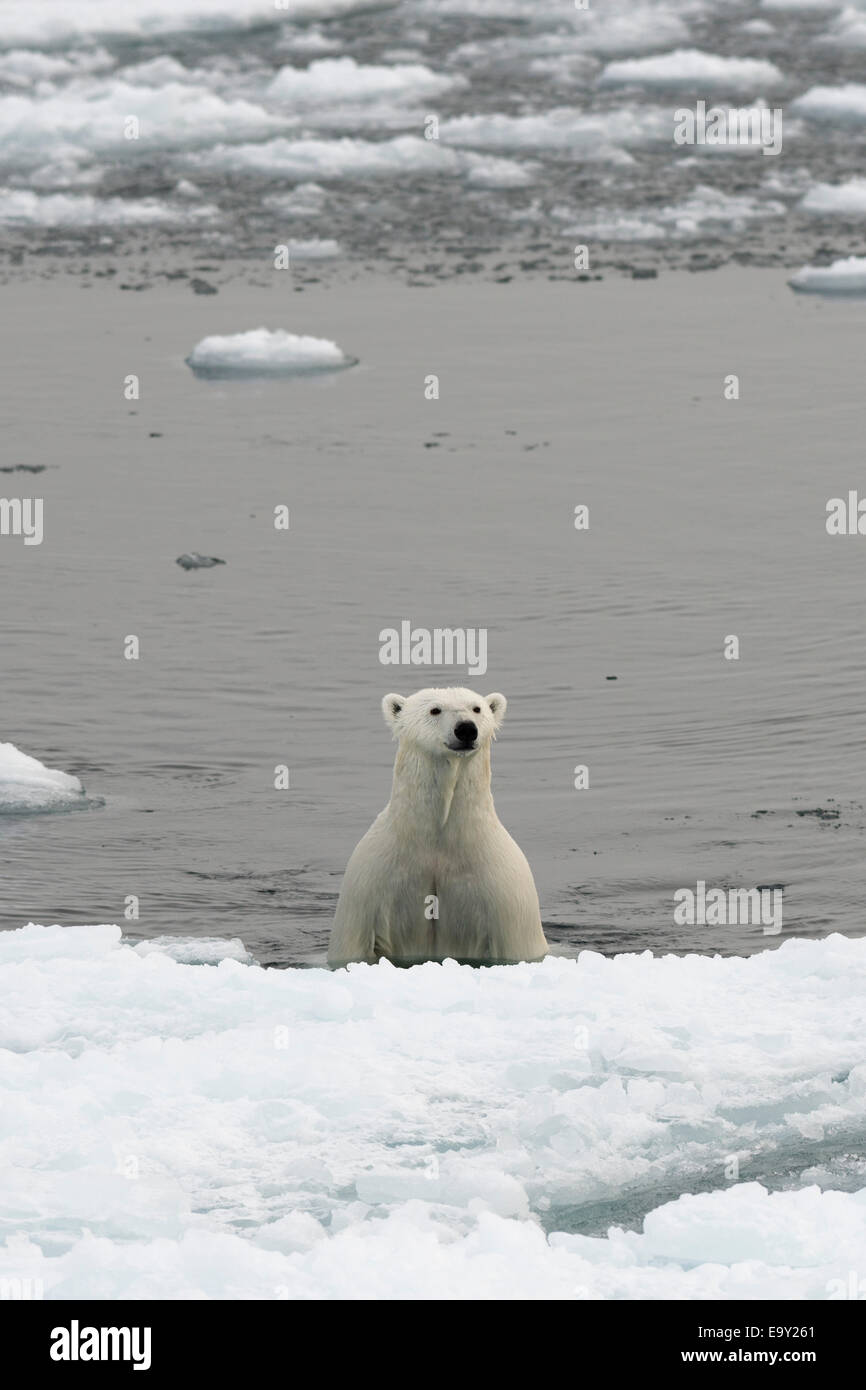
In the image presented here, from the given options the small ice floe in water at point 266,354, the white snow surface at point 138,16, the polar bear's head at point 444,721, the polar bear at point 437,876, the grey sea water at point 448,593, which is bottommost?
the polar bear at point 437,876

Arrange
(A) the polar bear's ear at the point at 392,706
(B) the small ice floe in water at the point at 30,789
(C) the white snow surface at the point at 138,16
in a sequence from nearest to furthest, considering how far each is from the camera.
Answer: (A) the polar bear's ear at the point at 392,706 → (B) the small ice floe in water at the point at 30,789 → (C) the white snow surface at the point at 138,16

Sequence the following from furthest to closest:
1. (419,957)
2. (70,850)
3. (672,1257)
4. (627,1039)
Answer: (70,850)
(419,957)
(627,1039)
(672,1257)

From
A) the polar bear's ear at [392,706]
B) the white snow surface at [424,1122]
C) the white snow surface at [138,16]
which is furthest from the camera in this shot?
the white snow surface at [138,16]

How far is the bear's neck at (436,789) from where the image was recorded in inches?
311

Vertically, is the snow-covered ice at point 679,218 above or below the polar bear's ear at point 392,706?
above

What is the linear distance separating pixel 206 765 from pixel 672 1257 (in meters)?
5.21

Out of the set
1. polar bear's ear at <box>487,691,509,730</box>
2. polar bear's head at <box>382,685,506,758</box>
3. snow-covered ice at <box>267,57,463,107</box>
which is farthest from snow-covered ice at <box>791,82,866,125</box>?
polar bear's head at <box>382,685,506,758</box>

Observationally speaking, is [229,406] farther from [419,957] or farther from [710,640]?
[419,957]

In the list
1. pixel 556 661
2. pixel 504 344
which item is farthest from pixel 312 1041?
pixel 504 344

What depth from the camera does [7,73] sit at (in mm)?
25875

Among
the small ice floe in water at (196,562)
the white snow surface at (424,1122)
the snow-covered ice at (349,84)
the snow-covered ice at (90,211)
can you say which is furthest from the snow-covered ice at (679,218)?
the white snow surface at (424,1122)

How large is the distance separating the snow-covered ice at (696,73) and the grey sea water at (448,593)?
770cm

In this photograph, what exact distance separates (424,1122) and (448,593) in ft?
20.8

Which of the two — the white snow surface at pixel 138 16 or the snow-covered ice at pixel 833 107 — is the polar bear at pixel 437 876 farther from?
the white snow surface at pixel 138 16
